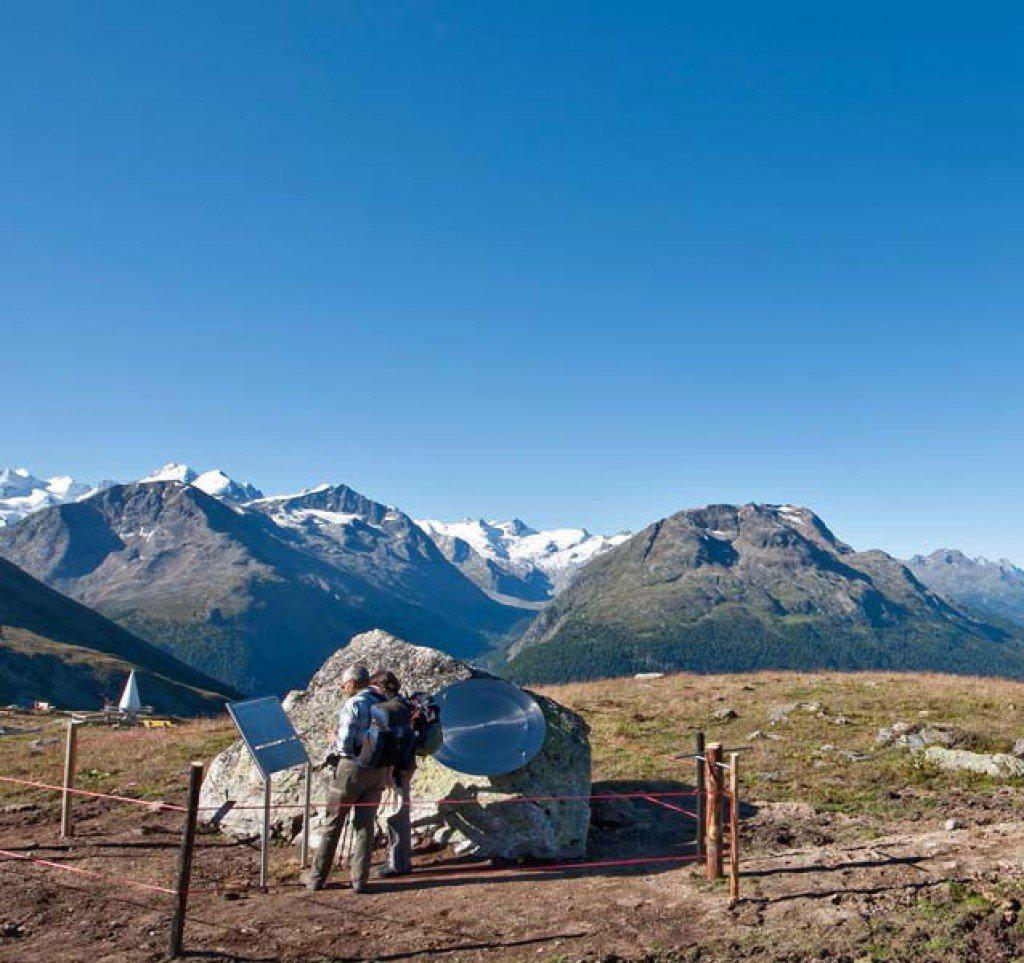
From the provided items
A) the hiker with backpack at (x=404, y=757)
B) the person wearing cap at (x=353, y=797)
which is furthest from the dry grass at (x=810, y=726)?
the person wearing cap at (x=353, y=797)

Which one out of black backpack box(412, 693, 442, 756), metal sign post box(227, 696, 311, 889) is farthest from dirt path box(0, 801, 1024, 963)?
black backpack box(412, 693, 442, 756)

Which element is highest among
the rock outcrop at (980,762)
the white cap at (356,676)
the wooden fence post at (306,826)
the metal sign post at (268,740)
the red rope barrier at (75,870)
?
the white cap at (356,676)

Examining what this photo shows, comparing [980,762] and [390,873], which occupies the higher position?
[980,762]

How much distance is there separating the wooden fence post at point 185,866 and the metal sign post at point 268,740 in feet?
8.37

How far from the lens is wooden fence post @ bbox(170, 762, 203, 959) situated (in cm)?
1120

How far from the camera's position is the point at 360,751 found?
13.7m

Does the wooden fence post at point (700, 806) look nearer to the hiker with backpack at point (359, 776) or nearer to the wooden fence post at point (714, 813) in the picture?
the wooden fence post at point (714, 813)

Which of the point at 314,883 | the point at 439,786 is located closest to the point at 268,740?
the point at 314,883

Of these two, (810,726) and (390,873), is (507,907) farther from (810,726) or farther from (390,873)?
(810,726)

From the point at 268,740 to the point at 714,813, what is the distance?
8595 mm

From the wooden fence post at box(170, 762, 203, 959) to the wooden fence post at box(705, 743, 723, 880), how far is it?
8498mm

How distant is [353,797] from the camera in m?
13.8

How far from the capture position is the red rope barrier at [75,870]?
13.9m

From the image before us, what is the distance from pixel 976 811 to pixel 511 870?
10257 millimetres
